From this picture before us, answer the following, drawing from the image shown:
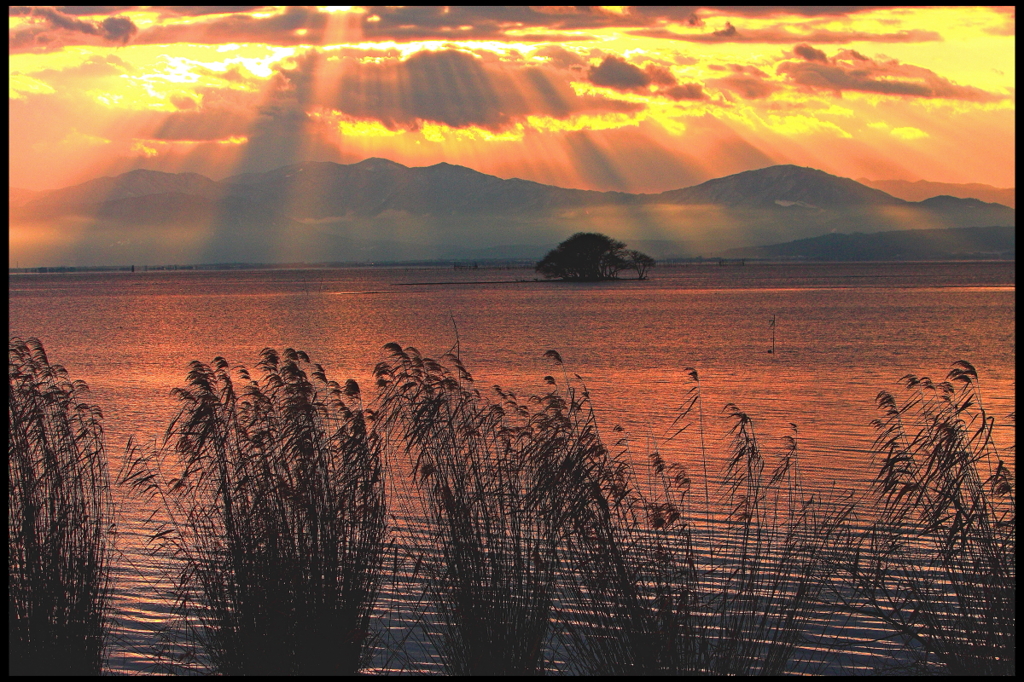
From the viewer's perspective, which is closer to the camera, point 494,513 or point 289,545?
point 289,545

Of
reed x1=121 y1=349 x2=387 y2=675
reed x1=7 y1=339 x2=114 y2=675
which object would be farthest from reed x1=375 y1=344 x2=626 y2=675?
reed x1=7 y1=339 x2=114 y2=675

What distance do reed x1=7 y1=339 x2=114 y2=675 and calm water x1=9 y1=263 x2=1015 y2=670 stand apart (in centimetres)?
116

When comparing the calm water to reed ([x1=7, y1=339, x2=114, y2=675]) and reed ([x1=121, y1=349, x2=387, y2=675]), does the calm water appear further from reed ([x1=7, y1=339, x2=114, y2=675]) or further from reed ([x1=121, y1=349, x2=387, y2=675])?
reed ([x1=121, y1=349, x2=387, y2=675])

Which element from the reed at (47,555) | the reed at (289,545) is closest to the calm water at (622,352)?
the reed at (47,555)

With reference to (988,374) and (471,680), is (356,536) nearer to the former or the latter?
(471,680)

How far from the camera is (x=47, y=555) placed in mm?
8555

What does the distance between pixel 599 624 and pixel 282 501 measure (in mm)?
2991

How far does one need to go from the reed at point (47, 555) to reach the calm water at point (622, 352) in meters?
1.16

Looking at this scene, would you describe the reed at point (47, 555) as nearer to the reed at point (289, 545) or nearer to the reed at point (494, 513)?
the reed at point (289, 545)

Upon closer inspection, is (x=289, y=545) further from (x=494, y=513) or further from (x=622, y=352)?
(x=622, y=352)

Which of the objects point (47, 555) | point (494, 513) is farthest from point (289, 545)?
point (47, 555)

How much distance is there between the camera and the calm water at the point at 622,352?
78.5ft

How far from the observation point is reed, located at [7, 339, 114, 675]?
27.3 ft

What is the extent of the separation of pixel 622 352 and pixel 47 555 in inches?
1788
